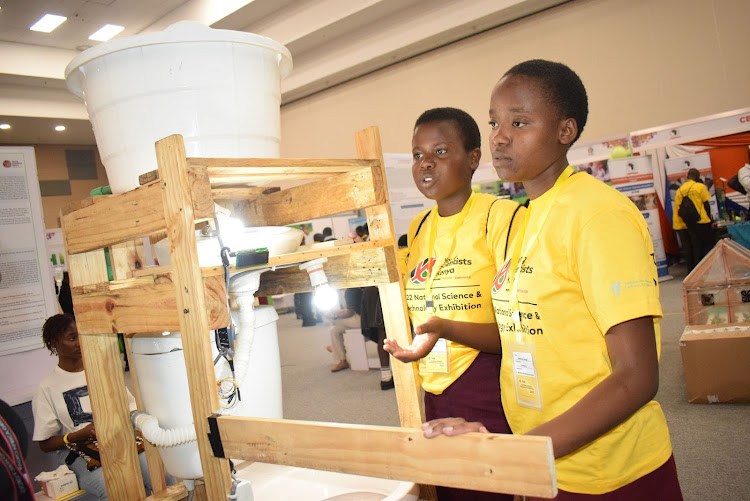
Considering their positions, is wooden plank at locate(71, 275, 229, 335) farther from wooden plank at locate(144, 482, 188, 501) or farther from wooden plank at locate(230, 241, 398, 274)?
wooden plank at locate(144, 482, 188, 501)

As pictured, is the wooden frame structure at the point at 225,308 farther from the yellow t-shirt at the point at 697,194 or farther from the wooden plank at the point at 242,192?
the yellow t-shirt at the point at 697,194

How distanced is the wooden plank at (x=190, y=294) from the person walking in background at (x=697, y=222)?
886cm

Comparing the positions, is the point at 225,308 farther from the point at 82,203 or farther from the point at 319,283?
the point at 82,203

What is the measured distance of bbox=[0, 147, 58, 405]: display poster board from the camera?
345 centimetres

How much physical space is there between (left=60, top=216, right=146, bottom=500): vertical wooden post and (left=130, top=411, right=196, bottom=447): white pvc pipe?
0.59ft

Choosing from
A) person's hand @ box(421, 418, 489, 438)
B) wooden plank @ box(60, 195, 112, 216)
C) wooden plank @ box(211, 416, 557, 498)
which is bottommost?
wooden plank @ box(211, 416, 557, 498)

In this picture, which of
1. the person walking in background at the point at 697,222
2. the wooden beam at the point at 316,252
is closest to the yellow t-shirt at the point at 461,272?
the wooden beam at the point at 316,252

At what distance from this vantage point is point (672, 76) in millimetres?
8297

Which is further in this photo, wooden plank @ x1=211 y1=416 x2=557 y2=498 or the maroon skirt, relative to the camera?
the maroon skirt

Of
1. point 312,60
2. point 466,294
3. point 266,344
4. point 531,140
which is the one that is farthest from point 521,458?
point 312,60

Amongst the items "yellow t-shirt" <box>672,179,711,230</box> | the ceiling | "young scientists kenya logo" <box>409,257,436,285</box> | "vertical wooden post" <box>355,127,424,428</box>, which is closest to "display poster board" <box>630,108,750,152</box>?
"yellow t-shirt" <box>672,179,711,230</box>

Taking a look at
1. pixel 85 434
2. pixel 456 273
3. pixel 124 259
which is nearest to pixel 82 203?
pixel 124 259

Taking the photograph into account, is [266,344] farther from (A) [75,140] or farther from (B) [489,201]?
(A) [75,140]

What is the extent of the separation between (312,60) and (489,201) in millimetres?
9419
